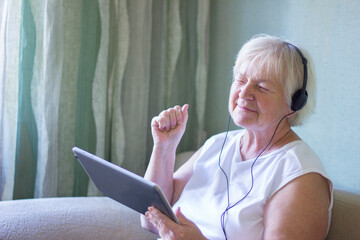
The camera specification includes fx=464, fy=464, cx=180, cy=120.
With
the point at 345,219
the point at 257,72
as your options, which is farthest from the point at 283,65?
the point at 345,219

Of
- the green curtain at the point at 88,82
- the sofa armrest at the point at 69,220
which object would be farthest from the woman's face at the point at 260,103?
the green curtain at the point at 88,82

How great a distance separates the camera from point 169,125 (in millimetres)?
1484

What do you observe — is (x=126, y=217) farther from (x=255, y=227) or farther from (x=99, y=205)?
(x=255, y=227)

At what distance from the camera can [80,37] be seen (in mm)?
1837

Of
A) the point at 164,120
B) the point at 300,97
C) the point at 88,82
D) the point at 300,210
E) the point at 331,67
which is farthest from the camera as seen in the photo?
the point at 88,82

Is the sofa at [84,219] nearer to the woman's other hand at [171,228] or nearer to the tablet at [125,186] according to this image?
the tablet at [125,186]

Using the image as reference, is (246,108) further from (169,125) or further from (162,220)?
(162,220)

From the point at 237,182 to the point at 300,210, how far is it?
251 millimetres

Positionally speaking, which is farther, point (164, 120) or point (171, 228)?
point (164, 120)

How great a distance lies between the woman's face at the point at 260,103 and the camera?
4.34 ft

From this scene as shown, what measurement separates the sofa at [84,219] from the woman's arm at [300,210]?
136mm

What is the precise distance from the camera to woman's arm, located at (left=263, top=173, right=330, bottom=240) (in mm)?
1152

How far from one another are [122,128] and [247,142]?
27.4 inches

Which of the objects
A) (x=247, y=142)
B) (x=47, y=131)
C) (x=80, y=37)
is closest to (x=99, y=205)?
(x=47, y=131)
